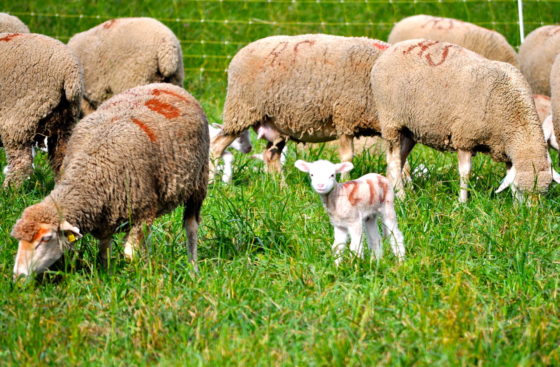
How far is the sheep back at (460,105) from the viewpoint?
642 centimetres

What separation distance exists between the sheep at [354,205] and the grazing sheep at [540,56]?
5.95 m

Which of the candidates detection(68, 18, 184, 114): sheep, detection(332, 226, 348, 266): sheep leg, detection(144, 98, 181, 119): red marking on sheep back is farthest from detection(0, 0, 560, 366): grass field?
detection(68, 18, 184, 114): sheep

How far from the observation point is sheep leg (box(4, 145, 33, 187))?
6.20 meters

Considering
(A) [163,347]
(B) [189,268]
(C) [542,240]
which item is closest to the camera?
(A) [163,347]

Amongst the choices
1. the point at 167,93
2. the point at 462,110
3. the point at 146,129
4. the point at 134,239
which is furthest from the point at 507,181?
the point at 134,239

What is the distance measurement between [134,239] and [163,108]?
2.56 ft

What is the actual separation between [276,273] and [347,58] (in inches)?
122

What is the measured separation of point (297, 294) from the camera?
4270mm

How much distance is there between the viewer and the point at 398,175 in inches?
270

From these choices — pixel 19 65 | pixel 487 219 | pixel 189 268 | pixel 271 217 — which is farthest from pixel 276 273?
pixel 19 65

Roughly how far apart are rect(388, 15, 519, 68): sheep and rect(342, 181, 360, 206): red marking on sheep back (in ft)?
19.9

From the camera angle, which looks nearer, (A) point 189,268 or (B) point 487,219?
(A) point 189,268

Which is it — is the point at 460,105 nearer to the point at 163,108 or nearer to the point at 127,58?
the point at 163,108

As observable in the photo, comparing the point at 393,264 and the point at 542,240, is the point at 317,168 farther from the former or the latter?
the point at 542,240
